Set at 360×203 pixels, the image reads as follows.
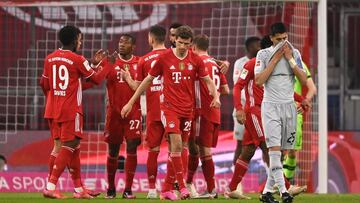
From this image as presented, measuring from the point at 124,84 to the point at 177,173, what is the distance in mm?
2081

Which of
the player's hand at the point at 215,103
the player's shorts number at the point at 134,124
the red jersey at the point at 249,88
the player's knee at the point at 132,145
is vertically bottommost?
the player's knee at the point at 132,145

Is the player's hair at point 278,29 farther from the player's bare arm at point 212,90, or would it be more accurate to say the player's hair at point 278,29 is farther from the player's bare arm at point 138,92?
the player's bare arm at point 138,92

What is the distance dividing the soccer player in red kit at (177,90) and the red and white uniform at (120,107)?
1.35 metres

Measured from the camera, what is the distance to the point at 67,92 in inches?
598

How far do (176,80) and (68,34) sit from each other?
1483 millimetres

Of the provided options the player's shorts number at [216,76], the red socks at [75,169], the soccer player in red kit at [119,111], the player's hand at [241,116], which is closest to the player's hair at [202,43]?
the player's shorts number at [216,76]

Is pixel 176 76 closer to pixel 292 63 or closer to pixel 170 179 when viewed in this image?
pixel 170 179

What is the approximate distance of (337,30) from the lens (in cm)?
2233

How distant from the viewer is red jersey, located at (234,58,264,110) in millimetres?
14930

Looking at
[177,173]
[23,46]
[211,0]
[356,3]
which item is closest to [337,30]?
[356,3]

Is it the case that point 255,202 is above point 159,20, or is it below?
below

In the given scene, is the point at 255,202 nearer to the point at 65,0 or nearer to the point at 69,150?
the point at 69,150

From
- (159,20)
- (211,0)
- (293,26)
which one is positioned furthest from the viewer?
(159,20)

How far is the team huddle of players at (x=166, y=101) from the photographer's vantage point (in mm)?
14641
